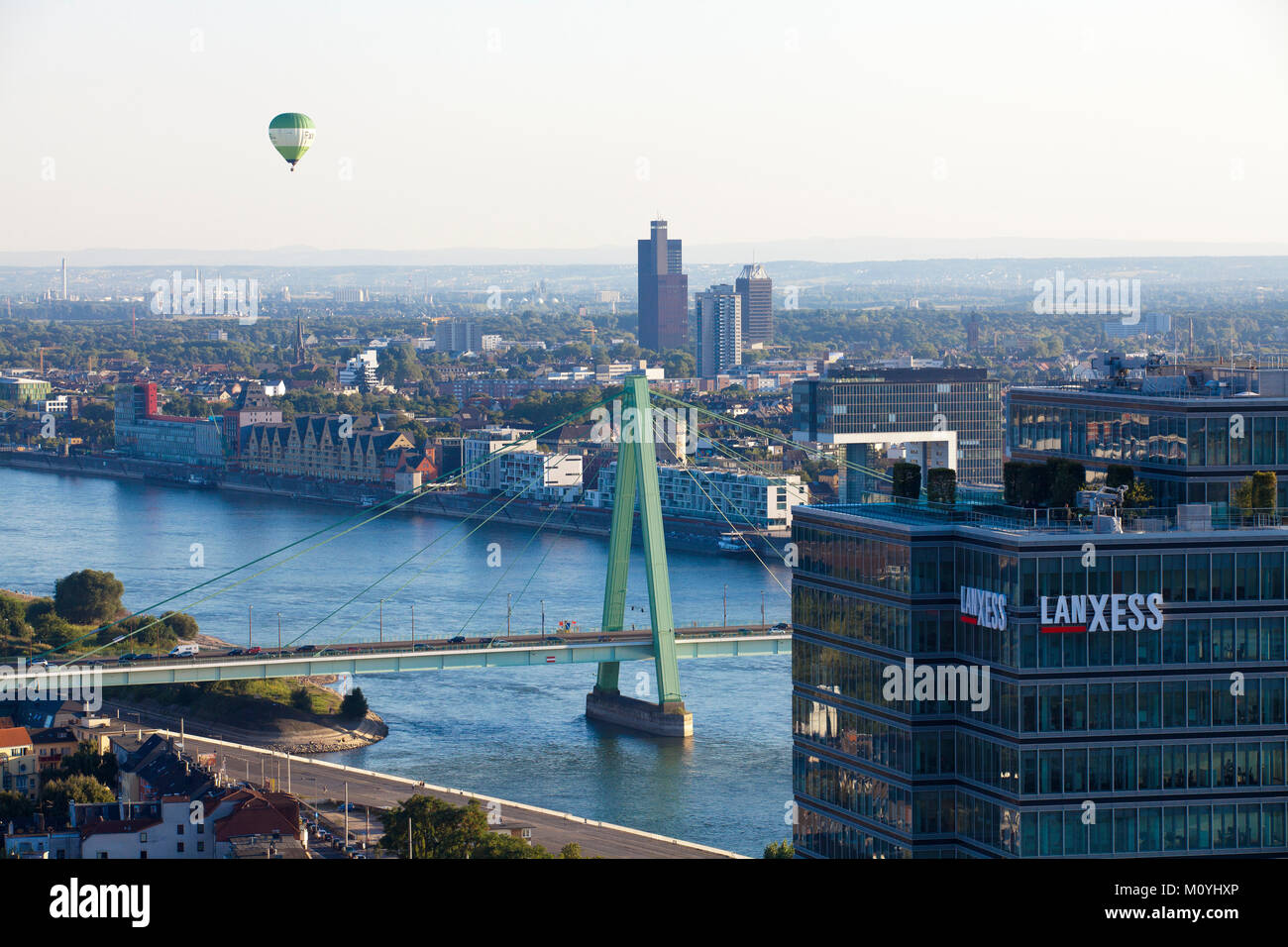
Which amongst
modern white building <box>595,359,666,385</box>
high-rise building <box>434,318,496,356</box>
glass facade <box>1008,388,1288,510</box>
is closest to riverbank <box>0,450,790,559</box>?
glass facade <box>1008,388,1288,510</box>

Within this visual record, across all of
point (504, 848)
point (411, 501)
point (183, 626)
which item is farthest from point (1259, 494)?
point (411, 501)

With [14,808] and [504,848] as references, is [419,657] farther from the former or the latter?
[504,848]

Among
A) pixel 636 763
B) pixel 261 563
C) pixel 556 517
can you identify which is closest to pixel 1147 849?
pixel 636 763

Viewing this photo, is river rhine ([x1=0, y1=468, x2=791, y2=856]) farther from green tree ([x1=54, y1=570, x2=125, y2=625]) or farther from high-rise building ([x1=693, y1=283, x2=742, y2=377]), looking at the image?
high-rise building ([x1=693, y1=283, x2=742, y2=377])

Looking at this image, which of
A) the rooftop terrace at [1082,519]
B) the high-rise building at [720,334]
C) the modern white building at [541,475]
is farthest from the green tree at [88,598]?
the high-rise building at [720,334]

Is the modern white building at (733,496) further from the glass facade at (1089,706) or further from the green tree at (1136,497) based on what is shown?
the glass facade at (1089,706)
